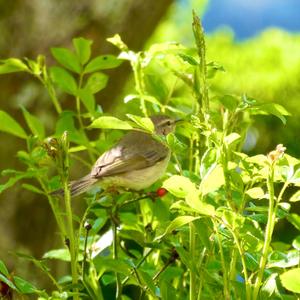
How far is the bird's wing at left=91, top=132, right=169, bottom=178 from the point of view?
1.08 meters

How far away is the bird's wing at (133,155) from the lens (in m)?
1.08

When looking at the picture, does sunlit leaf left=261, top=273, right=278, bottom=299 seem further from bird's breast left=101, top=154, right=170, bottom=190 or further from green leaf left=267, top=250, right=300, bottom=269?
bird's breast left=101, top=154, right=170, bottom=190

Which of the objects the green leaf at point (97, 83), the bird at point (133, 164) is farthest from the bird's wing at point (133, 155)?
the green leaf at point (97, 83)

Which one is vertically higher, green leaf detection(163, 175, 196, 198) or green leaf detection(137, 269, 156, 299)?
green leaf detection(163, 175, 196, 198)

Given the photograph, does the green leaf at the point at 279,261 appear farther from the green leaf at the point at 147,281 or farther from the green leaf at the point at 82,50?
the green leaf at the point at 82,50

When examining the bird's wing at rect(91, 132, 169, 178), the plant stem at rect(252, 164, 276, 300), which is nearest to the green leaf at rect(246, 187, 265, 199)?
the plant stem at rect(252, 164, 276, 300)

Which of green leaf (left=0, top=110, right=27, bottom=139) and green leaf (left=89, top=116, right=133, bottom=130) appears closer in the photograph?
green leaf (left=89, top=116, right=133, bottom=130)

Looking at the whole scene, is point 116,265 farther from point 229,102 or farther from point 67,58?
point 67,58

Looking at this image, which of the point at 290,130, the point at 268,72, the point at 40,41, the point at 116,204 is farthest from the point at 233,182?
the point at 40,41

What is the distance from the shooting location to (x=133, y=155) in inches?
46.6

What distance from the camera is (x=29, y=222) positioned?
6.60 feet

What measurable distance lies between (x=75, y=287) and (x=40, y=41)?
143 centimetres

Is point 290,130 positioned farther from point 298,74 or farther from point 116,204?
point 116,204

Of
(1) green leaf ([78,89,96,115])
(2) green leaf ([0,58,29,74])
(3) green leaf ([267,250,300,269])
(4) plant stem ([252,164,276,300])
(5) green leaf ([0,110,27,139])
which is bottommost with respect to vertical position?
(3) green leaf ([267,250,300,269])
